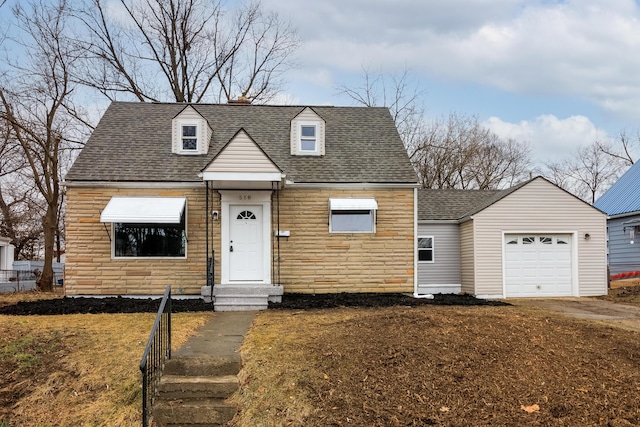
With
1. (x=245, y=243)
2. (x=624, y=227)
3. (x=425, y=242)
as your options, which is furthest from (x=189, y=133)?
(x=624, y=227)

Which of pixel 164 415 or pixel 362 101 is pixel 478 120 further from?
pixel 164 415

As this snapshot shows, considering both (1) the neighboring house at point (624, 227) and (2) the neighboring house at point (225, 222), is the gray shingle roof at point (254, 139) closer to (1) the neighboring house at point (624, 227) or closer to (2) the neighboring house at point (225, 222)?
(2) the neighboring house at point (225, 222)

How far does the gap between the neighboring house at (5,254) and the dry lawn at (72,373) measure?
20.5 meters

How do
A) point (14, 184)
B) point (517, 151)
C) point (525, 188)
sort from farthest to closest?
point (517, 151) < point (14, 184) < point (525, 188)

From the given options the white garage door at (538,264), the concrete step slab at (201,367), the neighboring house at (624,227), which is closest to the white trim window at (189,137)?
the concrete step slab at (201,367)

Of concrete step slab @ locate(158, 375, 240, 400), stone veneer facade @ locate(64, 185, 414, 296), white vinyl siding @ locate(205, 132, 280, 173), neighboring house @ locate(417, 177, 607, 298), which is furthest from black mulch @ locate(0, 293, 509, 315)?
concrete step slab @ locate(158, 375, 240, 400)

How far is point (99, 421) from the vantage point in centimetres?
577

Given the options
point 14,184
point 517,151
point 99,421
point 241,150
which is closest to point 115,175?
point 241,150

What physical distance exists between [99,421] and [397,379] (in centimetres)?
357

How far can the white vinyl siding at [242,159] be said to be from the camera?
1180 cm

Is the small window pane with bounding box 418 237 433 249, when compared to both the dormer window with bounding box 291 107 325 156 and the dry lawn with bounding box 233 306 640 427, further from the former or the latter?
the dry lawn with bounding box 233 306 640 427

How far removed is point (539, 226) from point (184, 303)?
10.8m

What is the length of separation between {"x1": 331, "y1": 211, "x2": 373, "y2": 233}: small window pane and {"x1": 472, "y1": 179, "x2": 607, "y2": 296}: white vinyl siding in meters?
3.92

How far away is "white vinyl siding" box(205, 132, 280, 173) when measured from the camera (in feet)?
38.7
